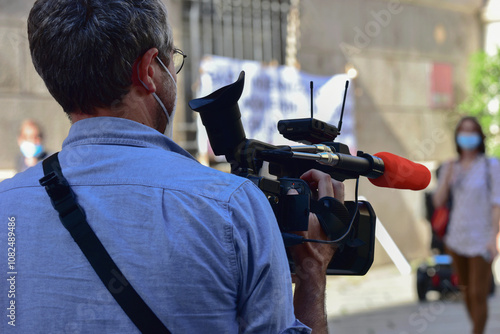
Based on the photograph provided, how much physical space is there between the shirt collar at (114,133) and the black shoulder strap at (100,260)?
4.9 inches

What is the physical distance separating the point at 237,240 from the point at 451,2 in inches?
399

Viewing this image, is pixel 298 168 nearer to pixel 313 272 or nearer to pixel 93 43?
pixel 313 272

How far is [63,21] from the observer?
127 cm

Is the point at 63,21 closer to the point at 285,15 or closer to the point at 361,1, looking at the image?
the point at 285,15

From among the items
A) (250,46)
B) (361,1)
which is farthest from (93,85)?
(361,1)

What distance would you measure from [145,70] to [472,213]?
4.75 meters

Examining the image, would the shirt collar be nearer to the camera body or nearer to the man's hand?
the camera body

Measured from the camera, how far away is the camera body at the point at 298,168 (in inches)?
56.2

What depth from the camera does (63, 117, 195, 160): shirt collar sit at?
131 centimetres

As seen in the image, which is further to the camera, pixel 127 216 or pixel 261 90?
pixel 261 90

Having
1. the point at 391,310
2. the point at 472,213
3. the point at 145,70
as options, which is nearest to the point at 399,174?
the point at 145,70

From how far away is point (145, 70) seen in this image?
4.29ft

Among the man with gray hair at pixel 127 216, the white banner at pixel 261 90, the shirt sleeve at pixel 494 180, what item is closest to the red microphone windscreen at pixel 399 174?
the man with gray hair at pixel 127 216

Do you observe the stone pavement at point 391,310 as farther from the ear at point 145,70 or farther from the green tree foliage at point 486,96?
the ear at point 145,70
